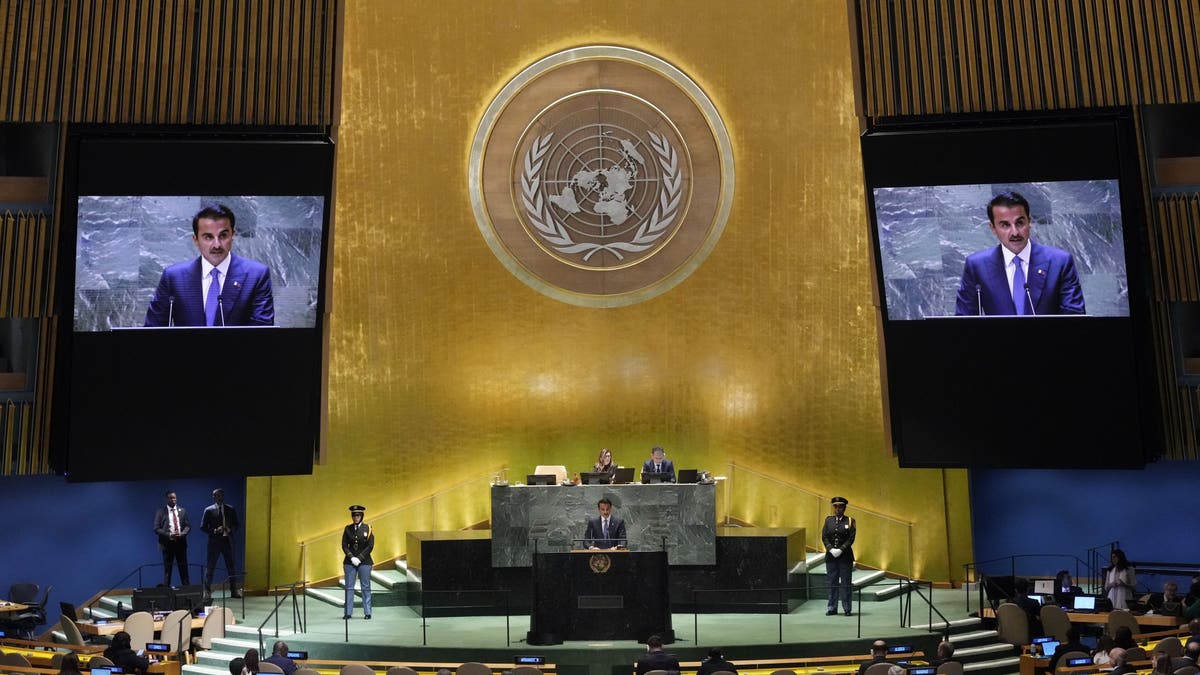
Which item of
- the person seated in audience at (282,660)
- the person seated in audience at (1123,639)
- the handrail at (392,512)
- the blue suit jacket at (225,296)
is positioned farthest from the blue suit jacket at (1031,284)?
the person seated in audience at (282,660)

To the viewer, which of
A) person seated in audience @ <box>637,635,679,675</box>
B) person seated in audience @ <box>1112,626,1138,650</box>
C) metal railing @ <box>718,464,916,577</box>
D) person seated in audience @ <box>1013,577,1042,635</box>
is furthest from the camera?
metal railing @ <box>718,464,916,577</box>

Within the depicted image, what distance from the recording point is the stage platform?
42.3 feet

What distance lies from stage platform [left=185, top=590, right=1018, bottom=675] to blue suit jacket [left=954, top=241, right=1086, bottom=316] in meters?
3.17

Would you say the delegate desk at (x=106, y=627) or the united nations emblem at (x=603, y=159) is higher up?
the united nations emblem at (x=603, y=159)

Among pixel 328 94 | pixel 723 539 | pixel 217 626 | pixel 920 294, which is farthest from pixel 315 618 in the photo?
pixel 920 294

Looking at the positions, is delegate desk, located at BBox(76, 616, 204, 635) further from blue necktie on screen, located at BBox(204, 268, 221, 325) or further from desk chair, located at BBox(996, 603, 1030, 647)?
desk chair, located at BBox(996, 603, 1030, 647)

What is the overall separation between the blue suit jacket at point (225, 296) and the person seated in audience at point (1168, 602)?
31.1 feet

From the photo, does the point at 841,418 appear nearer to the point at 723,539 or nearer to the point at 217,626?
the point at 723,539

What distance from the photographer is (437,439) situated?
17.1m

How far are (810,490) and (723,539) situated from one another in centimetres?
223

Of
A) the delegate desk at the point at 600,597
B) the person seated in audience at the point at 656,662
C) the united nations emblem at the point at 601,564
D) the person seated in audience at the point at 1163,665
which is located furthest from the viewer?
the united nations emblem at the point at 601,564

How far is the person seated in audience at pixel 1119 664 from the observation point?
970cm

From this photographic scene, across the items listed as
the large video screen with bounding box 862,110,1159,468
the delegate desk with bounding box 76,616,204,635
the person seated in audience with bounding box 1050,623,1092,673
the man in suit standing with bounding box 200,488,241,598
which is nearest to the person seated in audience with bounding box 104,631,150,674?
the delegate desk with bounding box 76,616,204,635

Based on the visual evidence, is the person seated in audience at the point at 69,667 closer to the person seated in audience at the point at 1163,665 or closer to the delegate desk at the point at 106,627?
the delegate desk at the point at 106,627
